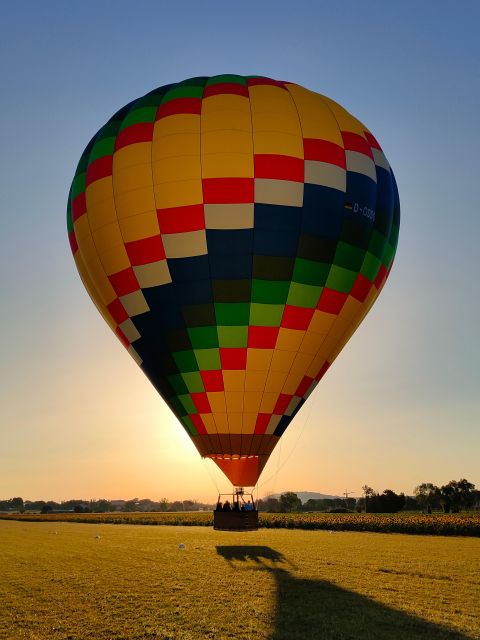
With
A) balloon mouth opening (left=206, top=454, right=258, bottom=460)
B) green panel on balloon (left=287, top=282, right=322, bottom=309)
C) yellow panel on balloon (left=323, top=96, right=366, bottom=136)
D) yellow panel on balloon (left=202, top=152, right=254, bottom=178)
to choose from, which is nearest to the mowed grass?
balloon mouth opening (left=206, top=454, right=258, bottom=460)

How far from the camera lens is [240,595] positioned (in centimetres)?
1427

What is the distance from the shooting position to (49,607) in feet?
42.9

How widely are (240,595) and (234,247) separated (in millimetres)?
10288

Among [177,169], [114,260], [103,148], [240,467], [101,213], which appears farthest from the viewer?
[103,148]

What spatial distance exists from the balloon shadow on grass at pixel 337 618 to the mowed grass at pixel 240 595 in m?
0.02

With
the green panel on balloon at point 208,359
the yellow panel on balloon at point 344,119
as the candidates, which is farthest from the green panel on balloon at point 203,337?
the yellow panel on balloon at point 344,119

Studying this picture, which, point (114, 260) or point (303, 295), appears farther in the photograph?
point (114, 260)

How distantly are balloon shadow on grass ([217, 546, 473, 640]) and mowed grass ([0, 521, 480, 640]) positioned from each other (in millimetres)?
24

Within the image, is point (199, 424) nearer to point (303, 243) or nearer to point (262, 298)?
point (262, 298)

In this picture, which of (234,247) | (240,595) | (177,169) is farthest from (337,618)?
(177,169)

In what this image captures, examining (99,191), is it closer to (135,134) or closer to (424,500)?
(135,134)

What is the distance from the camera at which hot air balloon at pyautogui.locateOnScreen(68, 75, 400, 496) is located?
1977 centimetres

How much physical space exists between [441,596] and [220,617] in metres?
5.79

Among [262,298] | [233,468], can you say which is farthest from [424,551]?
[262,298]
